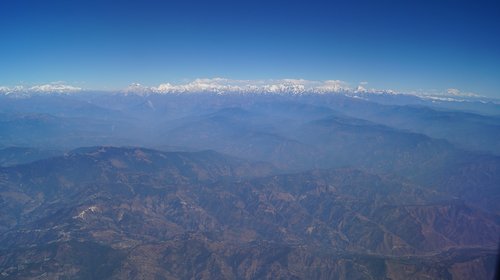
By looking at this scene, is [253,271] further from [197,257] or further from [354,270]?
[354,270]

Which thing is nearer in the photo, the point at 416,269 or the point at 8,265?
the point at 8,265

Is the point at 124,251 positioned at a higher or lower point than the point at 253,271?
higher

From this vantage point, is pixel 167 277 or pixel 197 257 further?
pixel 197 257

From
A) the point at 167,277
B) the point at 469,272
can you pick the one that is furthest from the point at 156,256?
the point at 469,272

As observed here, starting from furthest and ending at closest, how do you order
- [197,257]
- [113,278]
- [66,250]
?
1. [197,257]
2. [66,250]
3. [113,278]

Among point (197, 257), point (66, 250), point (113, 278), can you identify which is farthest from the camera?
point (197, 257)

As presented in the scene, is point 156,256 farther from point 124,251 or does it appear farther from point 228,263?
point 228,263

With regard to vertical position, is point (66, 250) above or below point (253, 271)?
above

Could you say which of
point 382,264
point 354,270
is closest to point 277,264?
point 354,270
